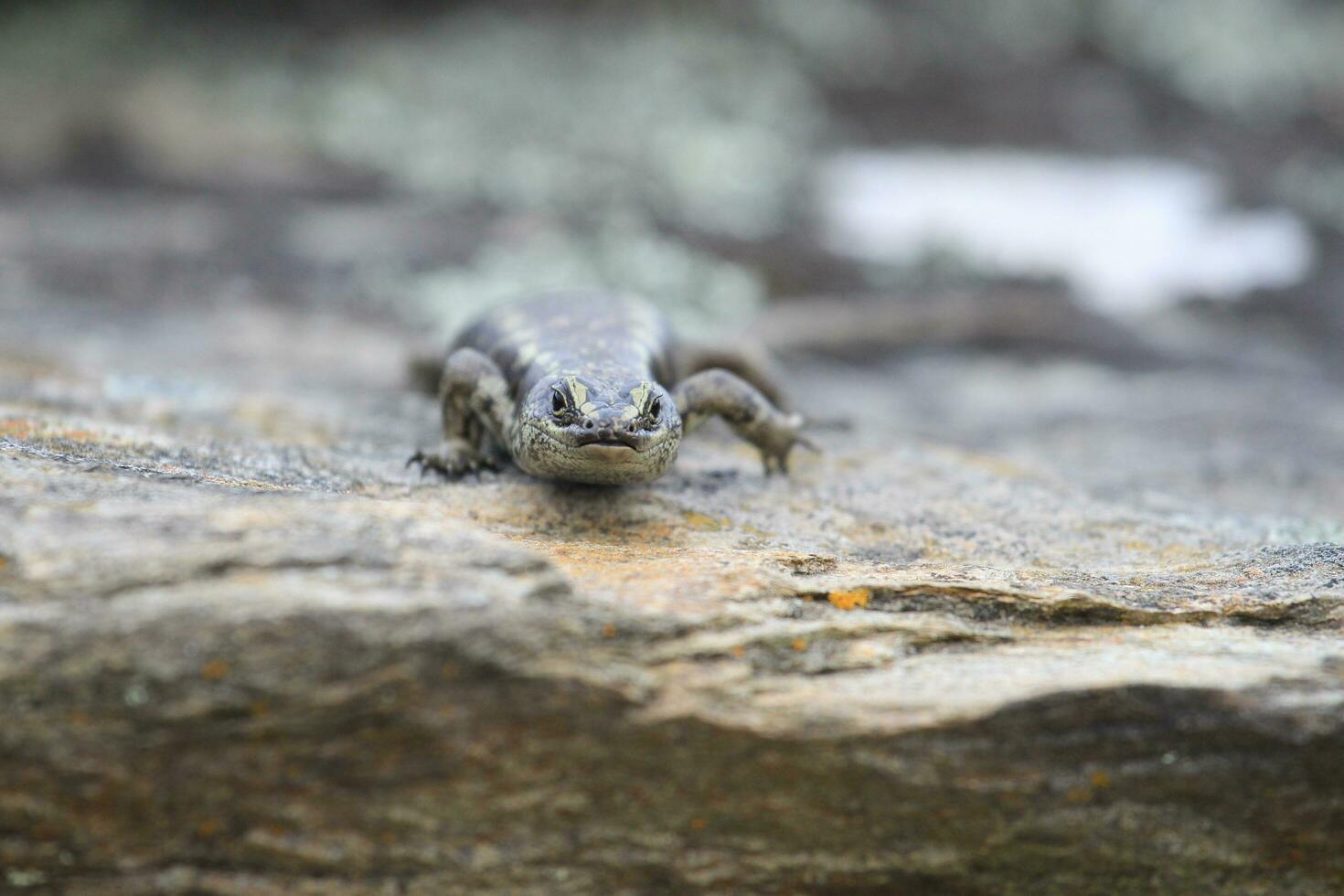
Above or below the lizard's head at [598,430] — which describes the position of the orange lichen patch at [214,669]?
below

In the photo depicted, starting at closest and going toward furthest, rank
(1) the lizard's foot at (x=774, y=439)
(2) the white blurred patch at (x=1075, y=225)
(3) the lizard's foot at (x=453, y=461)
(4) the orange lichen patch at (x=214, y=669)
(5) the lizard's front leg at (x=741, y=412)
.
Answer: (4) the orange lichen patch at (x=214, y=669) → (3) the lizard's foot at (x=453, y=461) → (5) the lizard's front leg at (x=741, y=412) → (1) the lizard's foot at (x=774, y=439) → (2) the white blurred patch at (x=1075, y=225)

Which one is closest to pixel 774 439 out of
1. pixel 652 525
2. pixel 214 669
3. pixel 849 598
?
pixel 652 525

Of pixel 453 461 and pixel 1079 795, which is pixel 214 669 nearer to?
pixel 453 461

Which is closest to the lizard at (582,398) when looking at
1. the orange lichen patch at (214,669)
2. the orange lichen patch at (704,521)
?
the orange lichen patch at (704,521)

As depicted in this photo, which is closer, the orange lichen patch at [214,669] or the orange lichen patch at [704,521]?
the orange lichen patch at [214,669]

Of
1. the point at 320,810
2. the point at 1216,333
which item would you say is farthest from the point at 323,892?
the point at 1216,333

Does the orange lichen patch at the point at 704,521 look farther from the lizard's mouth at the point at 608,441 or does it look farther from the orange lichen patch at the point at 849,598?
the orange lichen patch at the point at 849,598

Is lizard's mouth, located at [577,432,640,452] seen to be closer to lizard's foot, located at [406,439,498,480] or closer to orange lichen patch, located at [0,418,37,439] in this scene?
lizard's foot, located at [406,439,498,480]

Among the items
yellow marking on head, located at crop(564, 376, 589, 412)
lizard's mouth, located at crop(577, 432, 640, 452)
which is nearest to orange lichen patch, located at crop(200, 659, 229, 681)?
lizard's mouth, located at crop(577, 432, 640, 452)
